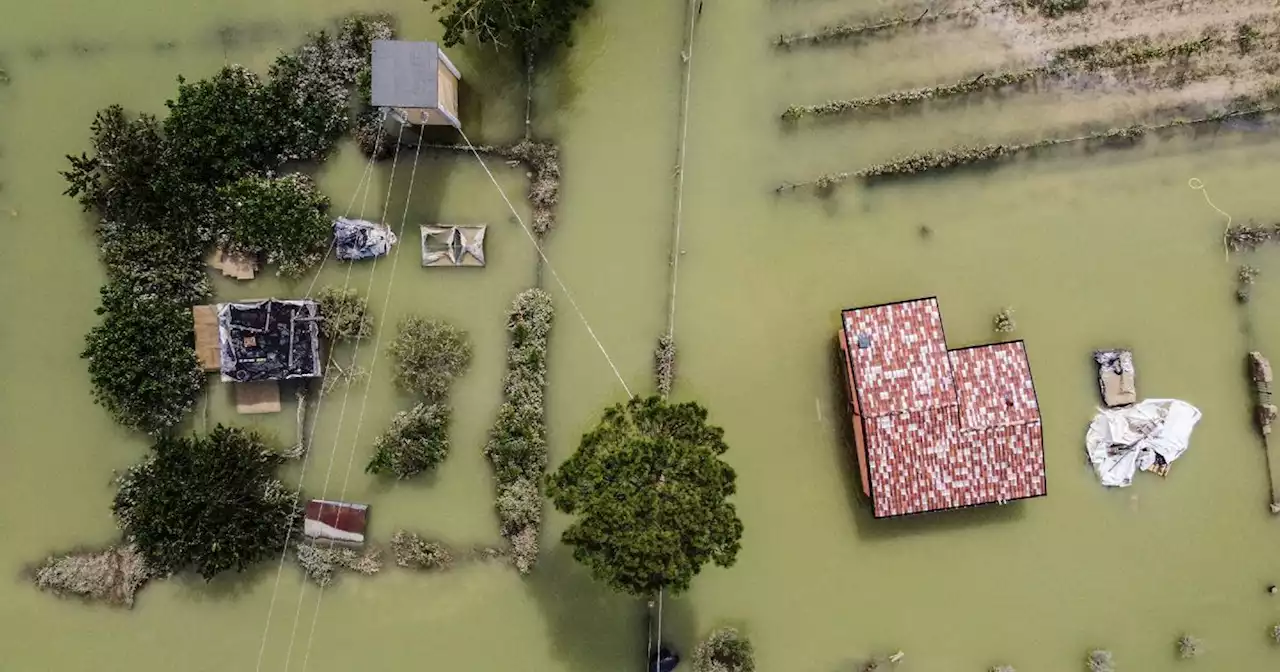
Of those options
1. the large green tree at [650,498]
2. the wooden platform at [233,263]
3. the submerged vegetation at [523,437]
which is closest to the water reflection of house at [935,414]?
the large green tree at [650,498]

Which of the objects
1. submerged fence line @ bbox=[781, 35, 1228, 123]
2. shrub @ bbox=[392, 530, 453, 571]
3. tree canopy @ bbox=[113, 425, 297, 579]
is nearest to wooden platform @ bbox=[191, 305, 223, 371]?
tree canopy @ bbox=[113, 425, 297, 579]

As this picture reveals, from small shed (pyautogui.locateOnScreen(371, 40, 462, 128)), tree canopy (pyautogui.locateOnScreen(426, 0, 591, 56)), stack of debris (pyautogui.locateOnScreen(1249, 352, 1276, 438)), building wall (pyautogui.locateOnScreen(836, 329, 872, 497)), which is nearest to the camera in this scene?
small shed (pyautogui.locateOnScreen(371, 40, 462, 128))

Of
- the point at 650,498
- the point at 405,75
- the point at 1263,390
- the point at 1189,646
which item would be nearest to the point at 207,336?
the point at 405,75

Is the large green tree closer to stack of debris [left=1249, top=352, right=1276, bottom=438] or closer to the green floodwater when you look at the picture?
the green floodwater

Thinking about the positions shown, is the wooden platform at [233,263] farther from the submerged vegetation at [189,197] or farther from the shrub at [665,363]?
the shrub at [665,363]

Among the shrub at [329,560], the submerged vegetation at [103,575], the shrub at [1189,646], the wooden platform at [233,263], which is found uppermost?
the wooden platform at [233,263]

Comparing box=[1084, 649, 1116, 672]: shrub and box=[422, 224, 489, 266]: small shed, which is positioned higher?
box=[422, 224, 489, 266]: small shed
